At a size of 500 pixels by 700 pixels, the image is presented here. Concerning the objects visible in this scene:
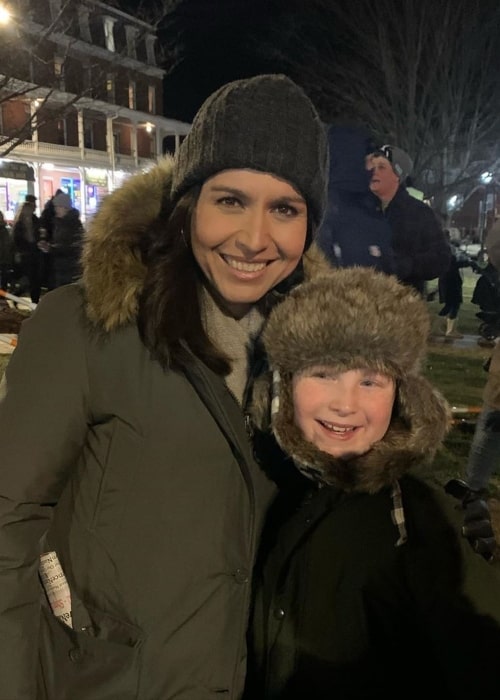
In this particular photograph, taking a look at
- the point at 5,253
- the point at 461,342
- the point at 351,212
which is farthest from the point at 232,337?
the point at 5,253

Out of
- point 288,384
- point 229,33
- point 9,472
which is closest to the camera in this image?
point 9,472

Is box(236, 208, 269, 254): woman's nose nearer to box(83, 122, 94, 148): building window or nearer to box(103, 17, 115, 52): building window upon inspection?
box(103, 17, 115, 52): building window

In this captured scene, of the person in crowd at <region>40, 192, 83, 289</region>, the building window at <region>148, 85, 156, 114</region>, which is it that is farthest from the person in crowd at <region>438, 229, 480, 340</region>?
the building window at <region>148, 85, 156, 114</region>

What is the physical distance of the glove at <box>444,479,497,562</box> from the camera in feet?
5.16

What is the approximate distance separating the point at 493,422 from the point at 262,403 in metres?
3.58

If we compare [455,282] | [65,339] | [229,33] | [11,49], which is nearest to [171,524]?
[65,339]

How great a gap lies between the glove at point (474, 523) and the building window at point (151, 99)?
123 feet

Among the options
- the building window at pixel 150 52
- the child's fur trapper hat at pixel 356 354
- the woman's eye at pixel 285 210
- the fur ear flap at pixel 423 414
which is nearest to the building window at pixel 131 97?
the building window at pixel 150 52

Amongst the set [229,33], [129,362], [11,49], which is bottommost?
[129,362]

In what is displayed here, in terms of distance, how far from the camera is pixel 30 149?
2730 cm

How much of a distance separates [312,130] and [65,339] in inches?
37.8

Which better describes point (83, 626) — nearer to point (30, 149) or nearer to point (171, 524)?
point (171, 524)

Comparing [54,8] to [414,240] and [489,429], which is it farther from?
[489,429]

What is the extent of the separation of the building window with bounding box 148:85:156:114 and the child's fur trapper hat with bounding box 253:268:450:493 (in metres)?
37.3
